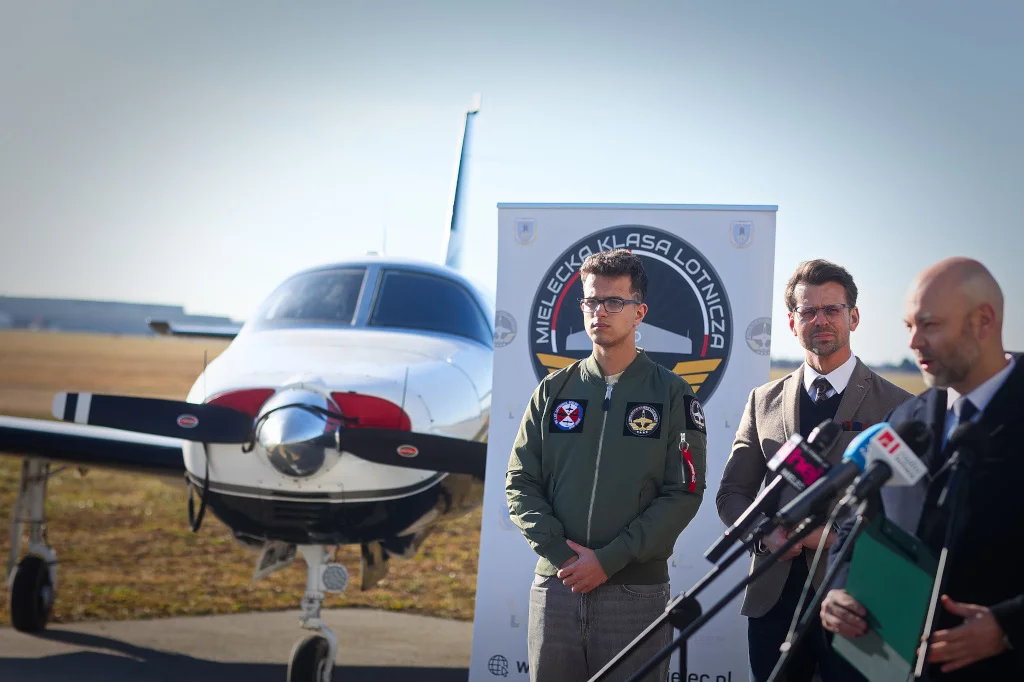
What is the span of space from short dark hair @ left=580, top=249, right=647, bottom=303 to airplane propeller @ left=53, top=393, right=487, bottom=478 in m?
2.17

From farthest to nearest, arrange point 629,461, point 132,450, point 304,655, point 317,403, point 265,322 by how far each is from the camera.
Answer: point 132,450
point 265,322
point 304,655
point 317,403
point 629,461

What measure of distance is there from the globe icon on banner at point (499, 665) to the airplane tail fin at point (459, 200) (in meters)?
6.20

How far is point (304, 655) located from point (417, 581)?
5591mm

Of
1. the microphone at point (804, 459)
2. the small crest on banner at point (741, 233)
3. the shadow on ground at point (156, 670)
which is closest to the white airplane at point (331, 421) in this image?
the shadow on ground at point (156, 670)

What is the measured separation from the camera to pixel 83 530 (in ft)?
49.6

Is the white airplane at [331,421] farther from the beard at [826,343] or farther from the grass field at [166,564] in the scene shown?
the beard at [826,343]

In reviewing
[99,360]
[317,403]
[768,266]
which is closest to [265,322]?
[317,403]

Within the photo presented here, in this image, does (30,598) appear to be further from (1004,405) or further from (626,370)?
(1004,405)

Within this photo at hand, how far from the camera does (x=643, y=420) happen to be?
2.99 m

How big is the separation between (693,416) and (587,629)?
761 millimetres

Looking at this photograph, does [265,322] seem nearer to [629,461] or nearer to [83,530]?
[629,461]

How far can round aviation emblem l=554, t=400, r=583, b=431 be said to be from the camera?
303cm

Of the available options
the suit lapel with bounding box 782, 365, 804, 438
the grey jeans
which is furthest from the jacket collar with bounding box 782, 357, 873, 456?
the grey jeans

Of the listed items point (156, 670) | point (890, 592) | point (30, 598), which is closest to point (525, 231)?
point (890, 592)
